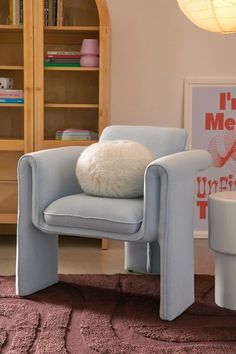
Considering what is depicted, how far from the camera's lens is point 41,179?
3.24 m

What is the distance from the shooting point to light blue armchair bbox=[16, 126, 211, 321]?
293 centimetres

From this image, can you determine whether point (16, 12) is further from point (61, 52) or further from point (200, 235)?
point (200, 235)

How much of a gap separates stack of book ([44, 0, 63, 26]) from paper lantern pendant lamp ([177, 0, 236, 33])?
1.37 m

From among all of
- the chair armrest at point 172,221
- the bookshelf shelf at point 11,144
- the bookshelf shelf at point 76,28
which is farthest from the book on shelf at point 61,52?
the chair armrest at point 172,221

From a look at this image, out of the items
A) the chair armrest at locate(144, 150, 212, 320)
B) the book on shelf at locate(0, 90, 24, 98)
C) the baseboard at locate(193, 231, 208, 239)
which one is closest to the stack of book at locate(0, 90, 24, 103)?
the book on shelf at locate(0, 90, 24, 98)

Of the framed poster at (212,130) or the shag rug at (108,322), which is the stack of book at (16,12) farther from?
the shag rug at (108,322)

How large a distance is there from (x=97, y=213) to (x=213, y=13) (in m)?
1.05

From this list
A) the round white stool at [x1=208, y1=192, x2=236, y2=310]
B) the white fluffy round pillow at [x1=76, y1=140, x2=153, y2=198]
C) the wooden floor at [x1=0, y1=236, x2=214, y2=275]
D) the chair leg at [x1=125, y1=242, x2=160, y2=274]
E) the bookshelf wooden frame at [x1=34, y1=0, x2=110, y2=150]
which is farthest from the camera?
the bookshelf wooden frame at [x1=34, y1=0, x2=110, y2=150]

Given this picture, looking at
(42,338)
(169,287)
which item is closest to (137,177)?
(169,287)

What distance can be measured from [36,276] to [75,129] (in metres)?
1.36

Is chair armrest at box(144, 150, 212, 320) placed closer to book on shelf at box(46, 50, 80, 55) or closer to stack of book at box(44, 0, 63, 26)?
book on shelf at box(46, 50, 80, 55)

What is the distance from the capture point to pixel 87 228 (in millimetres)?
3096

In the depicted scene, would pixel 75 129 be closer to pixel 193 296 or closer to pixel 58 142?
pixel 58 142

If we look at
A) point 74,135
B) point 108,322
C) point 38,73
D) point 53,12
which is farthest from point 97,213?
point 53,12
